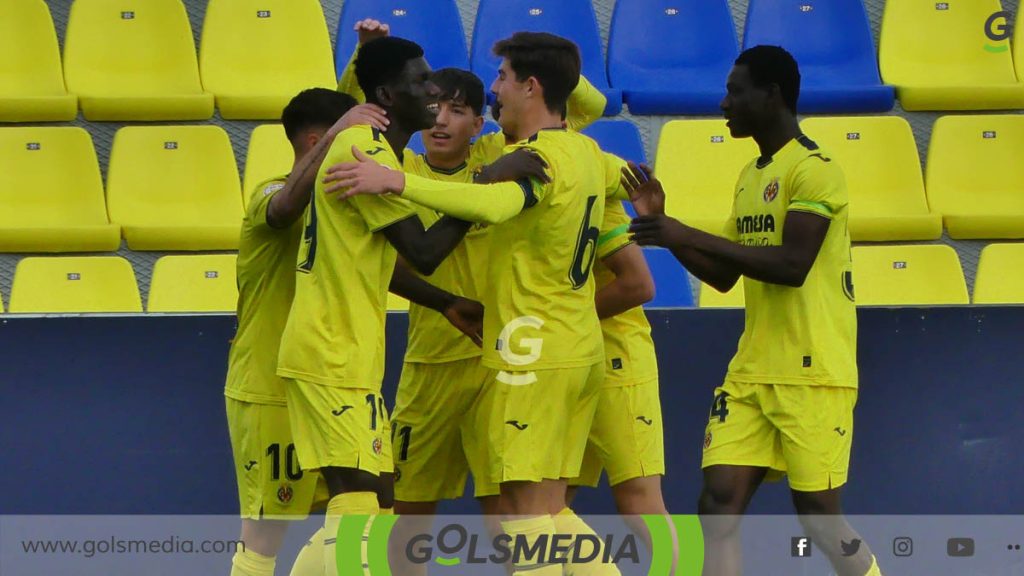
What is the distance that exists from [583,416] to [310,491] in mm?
1030

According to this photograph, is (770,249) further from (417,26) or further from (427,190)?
(417,26)

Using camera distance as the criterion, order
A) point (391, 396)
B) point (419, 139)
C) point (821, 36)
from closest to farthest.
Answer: point (391, 396), point (419, 139), point (821, 36)

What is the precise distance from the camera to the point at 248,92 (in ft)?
27.7

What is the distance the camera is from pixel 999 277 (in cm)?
780

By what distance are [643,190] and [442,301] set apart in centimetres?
84

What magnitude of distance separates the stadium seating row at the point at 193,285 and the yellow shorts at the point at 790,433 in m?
2.09

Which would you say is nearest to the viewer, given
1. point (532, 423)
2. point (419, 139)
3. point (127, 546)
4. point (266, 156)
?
point (532, 423)

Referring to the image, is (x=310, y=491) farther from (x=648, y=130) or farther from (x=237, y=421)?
(x=648, y=130)

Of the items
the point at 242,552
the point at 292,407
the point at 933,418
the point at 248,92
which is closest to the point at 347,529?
the point at 292,407

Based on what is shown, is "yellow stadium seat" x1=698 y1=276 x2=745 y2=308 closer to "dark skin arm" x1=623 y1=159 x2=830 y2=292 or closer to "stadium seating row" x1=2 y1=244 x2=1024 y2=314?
"stadium seating row" x1=2 y1=244 x2=1024 y2=314

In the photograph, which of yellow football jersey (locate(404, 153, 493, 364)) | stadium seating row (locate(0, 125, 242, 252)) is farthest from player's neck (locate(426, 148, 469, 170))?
stadium seating row (locate(0, 125, 242, 252))

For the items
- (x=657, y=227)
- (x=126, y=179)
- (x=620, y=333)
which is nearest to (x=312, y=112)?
(x=657, y=227)

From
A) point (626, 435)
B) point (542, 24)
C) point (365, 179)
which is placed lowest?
point (626, 435)

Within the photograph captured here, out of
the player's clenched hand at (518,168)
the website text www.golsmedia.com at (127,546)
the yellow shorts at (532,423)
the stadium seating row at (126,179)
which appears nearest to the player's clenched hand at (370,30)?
the player's clenched hand at (518,168)
